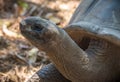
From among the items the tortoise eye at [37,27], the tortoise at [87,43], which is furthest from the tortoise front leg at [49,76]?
the tortoise eye at [37,27]

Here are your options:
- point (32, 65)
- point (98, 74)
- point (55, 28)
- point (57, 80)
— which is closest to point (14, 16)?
point (32, 65)

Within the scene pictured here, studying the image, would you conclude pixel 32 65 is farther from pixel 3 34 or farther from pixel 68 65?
pixel 68 65

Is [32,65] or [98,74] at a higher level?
[32,65]

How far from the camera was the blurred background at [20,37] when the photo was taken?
290 cm

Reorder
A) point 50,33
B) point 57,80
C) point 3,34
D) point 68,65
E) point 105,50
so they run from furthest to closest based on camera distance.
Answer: point 3,34 → point 57,80 → point 105,50 → point 68,65 → point 50,33

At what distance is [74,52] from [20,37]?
195 centimetres

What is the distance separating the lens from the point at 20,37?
3670mm

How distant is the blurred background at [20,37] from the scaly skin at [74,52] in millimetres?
903

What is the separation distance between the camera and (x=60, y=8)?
4777 mm

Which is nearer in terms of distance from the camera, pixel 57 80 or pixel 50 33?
pixel 50 33

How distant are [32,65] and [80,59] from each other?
1.24 metres

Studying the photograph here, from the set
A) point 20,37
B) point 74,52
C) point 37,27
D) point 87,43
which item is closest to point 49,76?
point 87,43

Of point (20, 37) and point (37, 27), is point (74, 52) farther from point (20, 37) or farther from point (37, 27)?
point (20, 37)

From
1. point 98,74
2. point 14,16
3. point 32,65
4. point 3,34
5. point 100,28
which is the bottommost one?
point 98,74
